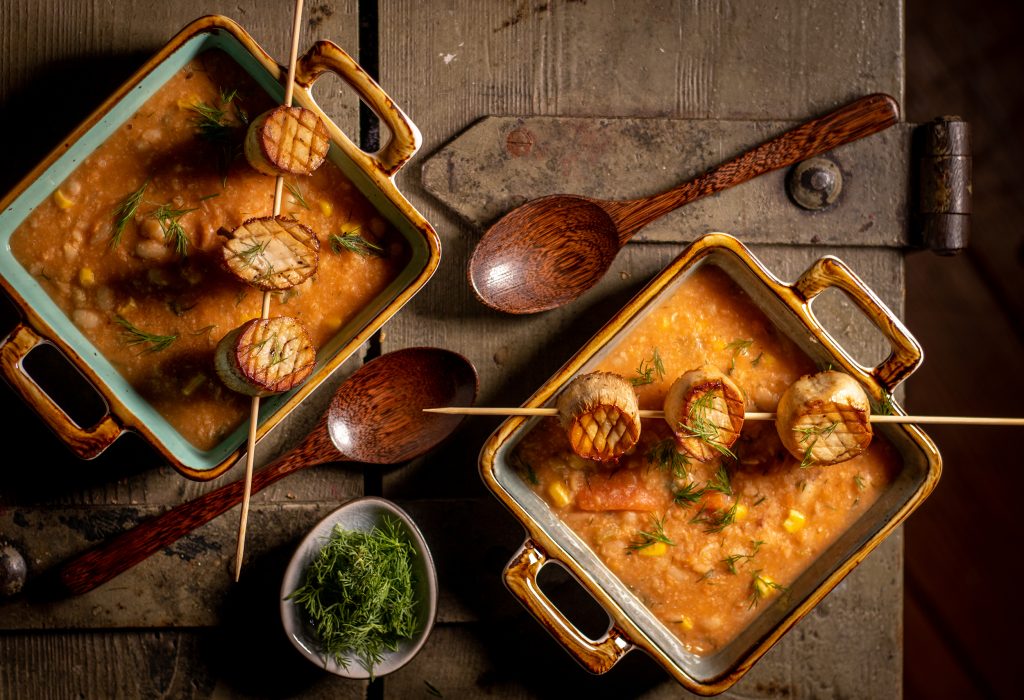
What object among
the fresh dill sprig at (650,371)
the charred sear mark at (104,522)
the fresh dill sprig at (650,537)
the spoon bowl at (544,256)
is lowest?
the fresh dill sprig at (650,537)

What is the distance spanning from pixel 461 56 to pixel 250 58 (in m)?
0.62

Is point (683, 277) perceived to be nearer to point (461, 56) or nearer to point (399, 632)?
point (461, 56)

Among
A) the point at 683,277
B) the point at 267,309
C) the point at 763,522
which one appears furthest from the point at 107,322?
the point at 763,522

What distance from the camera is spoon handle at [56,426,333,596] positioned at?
2430mm

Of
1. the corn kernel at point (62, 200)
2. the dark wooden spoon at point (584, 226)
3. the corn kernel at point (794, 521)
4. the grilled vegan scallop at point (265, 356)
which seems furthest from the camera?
the dark wooden spoon at point (584, 226)

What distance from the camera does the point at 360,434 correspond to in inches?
97.3

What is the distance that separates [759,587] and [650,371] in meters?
0.63

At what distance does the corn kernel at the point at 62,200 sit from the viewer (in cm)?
225

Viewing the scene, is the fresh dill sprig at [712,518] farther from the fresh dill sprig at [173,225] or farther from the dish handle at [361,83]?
the fresh dill sprig at [173,225]

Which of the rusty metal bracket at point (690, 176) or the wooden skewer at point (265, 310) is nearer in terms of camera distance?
the wooden skewer at point (265, 310)

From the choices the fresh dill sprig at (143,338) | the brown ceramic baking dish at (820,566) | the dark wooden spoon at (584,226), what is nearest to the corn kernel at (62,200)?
the fresh dill sprig at (143,338)

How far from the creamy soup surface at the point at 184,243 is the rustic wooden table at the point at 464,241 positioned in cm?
27

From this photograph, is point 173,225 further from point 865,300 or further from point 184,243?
point 865,300

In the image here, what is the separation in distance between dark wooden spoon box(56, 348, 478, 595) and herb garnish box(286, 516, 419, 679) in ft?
0.69
